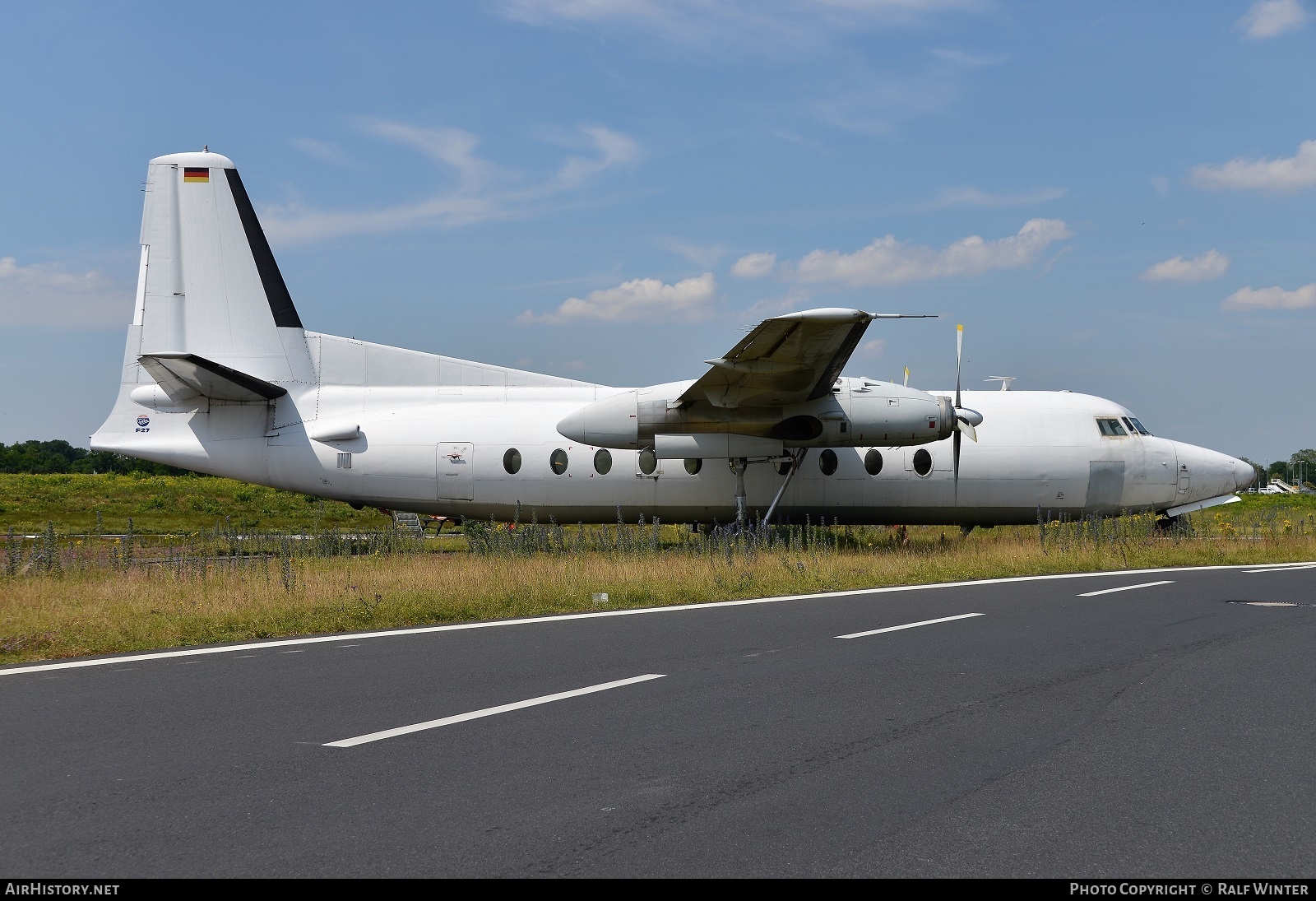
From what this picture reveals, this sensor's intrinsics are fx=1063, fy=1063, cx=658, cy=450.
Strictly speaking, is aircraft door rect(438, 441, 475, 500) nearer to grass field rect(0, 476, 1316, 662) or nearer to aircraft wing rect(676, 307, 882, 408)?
grass field rect(0, 476, 1316, 662)

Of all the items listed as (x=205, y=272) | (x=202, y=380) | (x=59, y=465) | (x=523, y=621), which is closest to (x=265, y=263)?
(x=205, y=272)

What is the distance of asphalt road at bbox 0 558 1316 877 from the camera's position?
412cm

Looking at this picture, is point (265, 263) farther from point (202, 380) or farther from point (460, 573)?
point (460, 573)

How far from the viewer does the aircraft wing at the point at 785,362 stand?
1730 centimetres

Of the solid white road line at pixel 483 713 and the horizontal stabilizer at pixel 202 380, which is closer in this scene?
the solid white road line at pixel 483 713

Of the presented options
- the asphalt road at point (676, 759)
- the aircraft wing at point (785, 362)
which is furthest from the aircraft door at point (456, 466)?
the asphalt road at point (676, 759)

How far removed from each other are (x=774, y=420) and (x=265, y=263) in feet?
36.3

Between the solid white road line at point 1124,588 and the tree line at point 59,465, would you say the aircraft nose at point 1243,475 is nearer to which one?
the solid white road line at point 1124,588

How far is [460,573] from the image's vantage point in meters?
15.4

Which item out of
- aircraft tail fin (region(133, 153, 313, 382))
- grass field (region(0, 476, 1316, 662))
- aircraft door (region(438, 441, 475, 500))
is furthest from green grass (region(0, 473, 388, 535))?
aircraft door (region(438, 441, 475, 500))

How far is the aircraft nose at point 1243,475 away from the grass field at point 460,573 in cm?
143

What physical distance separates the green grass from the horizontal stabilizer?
13.7 m

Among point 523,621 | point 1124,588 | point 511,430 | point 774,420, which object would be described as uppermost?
point 774,420

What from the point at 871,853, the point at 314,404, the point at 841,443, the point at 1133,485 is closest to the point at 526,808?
the point at 871,853
